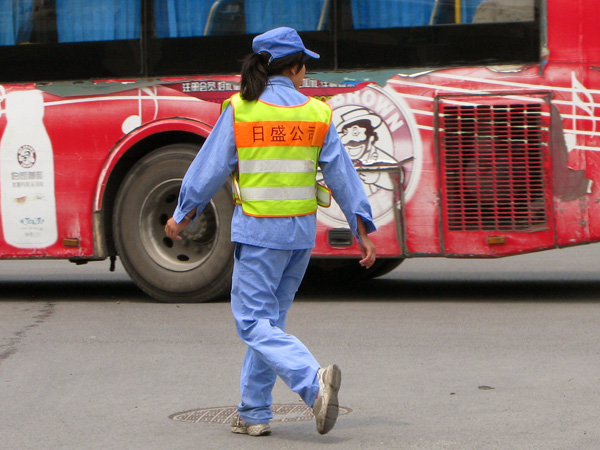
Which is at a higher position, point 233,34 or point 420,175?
point 233,34

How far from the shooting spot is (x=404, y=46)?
920 cm

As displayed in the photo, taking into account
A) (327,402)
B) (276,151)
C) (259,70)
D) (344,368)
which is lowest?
(344,368)

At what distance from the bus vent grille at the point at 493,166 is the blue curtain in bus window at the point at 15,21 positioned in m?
3.55

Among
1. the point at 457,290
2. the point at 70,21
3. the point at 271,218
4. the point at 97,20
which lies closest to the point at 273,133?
the point at 271,218

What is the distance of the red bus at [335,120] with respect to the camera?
350 inches

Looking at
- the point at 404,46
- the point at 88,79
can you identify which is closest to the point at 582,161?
the point at 404,46

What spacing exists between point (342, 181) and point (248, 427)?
111 centimetres

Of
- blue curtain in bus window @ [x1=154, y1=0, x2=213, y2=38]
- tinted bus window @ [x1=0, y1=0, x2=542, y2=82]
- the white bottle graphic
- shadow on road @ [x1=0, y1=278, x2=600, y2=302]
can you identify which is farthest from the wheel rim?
blue curtain in bus window @ [x1=154, y1=0, x2=213, y2=38]

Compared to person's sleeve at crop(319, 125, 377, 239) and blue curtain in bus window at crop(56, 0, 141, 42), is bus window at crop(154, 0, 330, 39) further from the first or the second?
person's sleeve at crop(319, 125, 377, 239)

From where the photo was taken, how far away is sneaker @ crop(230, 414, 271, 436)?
4.99 m

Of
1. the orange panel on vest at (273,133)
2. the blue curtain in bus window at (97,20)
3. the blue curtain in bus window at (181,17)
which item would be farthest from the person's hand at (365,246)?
the blue curtain in bus window at (97,20)

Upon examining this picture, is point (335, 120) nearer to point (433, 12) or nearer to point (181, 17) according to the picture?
point (433, 12)

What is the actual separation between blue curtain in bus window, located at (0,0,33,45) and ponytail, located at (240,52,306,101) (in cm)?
538

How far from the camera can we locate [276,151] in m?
4.95
